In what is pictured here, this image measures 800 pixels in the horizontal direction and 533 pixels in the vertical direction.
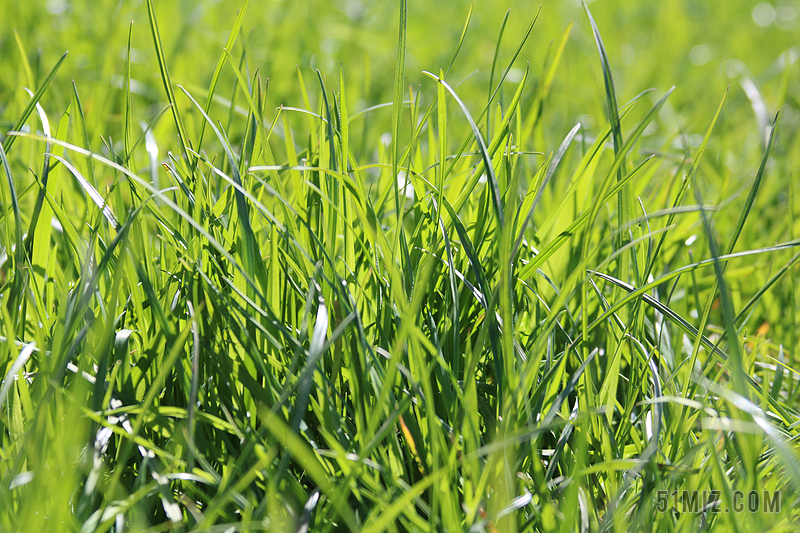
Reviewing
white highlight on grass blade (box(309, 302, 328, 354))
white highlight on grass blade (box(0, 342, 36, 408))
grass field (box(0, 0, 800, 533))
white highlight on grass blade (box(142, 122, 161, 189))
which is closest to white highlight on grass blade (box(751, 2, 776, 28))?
grass field (box(0, 0, 800, 533))

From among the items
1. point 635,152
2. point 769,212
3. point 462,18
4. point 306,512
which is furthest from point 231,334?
point 462,18

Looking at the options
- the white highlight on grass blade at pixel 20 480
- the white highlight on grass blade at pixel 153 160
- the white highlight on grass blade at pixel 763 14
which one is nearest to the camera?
the white highlight on grass blade at pixel 20 480

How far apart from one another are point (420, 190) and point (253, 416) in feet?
1.26

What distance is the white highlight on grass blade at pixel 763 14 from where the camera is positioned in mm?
3424

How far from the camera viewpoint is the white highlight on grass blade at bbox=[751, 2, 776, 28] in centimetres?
342

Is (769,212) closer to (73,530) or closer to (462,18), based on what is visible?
(73,530)

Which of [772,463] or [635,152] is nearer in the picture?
[772,463]

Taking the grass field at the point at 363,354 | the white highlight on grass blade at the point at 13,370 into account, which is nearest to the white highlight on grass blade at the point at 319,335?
the grass field at the point at 363,354

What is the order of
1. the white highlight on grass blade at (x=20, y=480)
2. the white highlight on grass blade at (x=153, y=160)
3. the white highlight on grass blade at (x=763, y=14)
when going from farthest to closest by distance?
the white highlight on grass blade at (x=763, y=14) < the white highlight on grass blade at (x=153, y=160) < the white highlight on grass blade at (x=20, y=480)

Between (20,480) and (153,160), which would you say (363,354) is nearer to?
(20,480)

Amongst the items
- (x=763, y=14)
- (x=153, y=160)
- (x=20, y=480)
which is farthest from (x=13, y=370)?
(x=763, y=14)

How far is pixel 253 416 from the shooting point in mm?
661

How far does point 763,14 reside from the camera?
357 cm

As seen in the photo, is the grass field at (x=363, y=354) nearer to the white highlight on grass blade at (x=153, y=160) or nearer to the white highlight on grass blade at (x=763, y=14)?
the white highlight on grass blade at (x=153, y=160)
